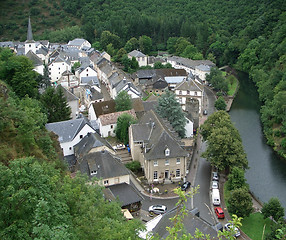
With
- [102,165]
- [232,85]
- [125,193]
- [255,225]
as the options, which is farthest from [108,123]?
[232,85]

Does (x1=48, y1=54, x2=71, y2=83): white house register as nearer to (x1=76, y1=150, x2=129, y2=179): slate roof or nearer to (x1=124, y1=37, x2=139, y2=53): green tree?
(x1=124, y1=37, x2=139, y2=53): green tree

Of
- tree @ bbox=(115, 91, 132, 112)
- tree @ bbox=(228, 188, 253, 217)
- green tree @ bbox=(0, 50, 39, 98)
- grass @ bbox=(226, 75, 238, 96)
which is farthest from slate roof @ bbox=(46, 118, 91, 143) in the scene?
grass @ bbox=(226, 75, 238, 96)

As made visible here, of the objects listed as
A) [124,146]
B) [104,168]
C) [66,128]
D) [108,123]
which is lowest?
[124,146]

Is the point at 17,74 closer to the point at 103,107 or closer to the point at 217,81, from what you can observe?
the point at 103,107

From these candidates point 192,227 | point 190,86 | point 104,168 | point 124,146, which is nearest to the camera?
point 192,227

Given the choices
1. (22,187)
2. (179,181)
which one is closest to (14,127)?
(22,187)

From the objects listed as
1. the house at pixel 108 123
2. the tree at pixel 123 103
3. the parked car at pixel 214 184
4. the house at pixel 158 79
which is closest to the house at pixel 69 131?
the house at pixel 108 123
